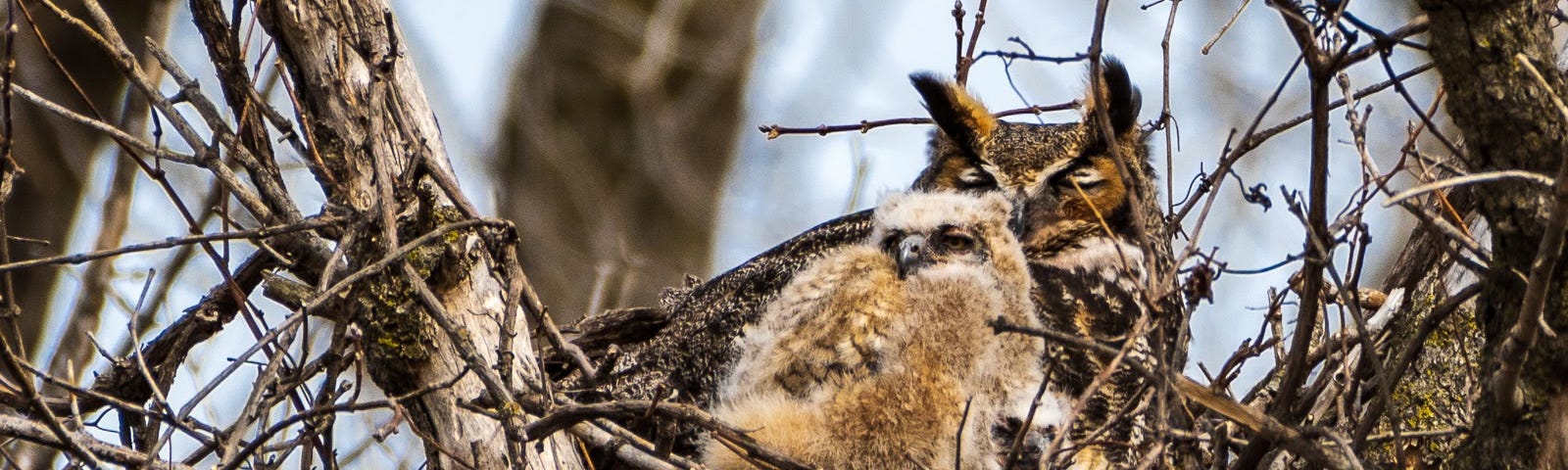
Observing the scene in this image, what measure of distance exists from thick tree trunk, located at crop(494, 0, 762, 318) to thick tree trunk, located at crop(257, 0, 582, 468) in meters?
2.34

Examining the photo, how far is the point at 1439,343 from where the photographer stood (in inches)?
104

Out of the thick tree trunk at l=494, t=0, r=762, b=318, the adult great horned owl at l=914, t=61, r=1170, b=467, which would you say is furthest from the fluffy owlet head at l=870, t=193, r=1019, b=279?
the thick tree trunk at l=494, t=0, r=762, b=318

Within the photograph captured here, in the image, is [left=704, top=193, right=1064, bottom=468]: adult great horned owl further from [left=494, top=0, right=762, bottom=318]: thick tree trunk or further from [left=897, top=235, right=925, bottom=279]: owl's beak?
[left=494, top=0, right=762, bottom=318]: thick tree trunk

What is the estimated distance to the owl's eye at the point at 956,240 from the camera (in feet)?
8.27

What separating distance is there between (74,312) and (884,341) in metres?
2.10

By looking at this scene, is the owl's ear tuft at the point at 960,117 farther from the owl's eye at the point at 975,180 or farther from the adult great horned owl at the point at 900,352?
the adult great horned owl at the point at 900,352

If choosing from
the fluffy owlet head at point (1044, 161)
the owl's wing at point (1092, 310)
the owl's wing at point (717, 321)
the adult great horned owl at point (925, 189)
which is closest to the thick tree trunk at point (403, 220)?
the adult great horned owl at point (925, 189)

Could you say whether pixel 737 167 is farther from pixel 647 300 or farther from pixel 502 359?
pixel 502 359

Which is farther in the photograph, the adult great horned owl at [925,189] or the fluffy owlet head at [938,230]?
the adult great horned owl at [925,189]

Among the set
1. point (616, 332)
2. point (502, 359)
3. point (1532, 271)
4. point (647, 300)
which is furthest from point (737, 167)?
point (1532, 271)

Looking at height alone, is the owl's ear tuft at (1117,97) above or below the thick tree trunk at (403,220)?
above

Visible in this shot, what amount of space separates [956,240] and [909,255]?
91 mm

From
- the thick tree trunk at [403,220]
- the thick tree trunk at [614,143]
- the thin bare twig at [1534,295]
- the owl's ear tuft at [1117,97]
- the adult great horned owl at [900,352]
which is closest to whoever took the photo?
the thin bare twig at [1534,295]

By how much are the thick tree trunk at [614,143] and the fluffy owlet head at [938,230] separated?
1978 millimetres
